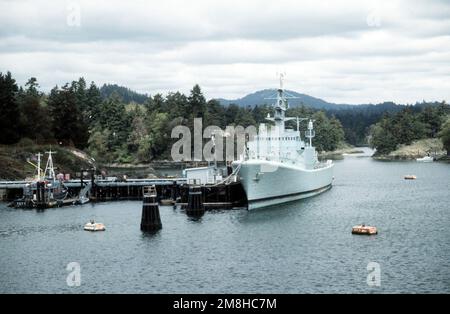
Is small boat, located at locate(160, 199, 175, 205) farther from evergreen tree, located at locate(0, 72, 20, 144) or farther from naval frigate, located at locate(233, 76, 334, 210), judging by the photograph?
evergreen tree, located at locate(0, 72, 20, 144)

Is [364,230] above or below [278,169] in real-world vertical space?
below

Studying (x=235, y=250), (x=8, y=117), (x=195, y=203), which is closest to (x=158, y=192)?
(x=195, y=203)

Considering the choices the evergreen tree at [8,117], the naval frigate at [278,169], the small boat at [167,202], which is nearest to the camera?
the naval frigate at [278,169]

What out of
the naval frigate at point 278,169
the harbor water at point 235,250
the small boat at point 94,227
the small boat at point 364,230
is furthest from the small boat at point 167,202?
the small boat at point 364,230

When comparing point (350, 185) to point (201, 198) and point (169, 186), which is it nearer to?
point (169, 186)

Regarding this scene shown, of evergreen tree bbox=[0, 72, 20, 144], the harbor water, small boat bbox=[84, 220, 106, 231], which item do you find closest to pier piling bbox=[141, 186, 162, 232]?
the harbor water

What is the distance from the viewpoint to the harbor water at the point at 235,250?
51.2 metres

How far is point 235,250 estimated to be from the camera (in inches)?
2474

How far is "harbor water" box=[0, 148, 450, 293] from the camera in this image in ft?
168

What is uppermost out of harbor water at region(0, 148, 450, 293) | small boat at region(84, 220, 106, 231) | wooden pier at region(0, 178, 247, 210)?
wooden pier at region(0, 178, 247, 210)

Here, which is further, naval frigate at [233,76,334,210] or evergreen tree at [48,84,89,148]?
evergreen tree at [48,84,89,148]

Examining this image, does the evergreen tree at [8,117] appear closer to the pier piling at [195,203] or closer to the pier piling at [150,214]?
the pier piling at [195,203]

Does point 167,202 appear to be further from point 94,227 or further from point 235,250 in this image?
point 235,250
